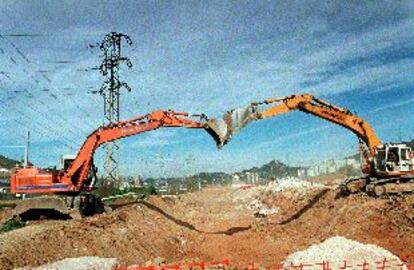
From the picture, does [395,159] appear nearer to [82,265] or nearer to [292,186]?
[82,265]

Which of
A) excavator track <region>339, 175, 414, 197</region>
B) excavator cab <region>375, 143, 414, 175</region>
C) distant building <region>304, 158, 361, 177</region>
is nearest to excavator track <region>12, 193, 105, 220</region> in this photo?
excavator track <region>339, 175, 414, 197</region>

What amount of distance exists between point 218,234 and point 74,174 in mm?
7755

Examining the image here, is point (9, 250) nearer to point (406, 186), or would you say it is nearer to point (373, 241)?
point (373, 241)

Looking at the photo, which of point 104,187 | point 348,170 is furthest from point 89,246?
point 348,170

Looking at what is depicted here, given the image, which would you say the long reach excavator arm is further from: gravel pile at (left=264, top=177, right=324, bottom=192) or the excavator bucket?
gravel pile at (left=264, top=177, right=324, bottom=192)

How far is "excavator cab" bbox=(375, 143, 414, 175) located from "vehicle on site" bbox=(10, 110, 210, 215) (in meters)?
9.34

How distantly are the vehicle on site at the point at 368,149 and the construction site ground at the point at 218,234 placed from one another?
0.77 meters

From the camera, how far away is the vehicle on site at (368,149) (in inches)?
848

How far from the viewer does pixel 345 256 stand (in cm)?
1399

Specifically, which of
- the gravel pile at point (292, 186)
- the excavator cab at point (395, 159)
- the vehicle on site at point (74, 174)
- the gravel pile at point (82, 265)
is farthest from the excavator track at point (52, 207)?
the gravel pile at point (292, 186)

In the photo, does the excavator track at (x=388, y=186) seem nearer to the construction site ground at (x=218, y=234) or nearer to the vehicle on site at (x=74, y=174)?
the construction site ground at (x=218, y=234)

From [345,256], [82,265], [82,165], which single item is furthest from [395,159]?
[82,265]

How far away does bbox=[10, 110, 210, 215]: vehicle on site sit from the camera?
67.7ft

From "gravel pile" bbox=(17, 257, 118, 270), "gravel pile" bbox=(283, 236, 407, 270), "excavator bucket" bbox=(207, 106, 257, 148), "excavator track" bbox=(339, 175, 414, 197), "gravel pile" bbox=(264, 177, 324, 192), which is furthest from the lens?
"gravel pile" bbox=(264, 177, 324, 192)
